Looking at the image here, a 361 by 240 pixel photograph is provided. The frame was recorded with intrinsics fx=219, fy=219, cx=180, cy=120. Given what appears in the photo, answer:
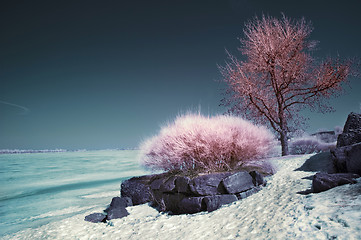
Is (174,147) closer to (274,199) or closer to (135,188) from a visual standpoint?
(135,188)

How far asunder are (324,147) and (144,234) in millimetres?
11836

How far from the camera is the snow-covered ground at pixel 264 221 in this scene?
2.03m

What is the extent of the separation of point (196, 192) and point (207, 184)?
273 millimetres

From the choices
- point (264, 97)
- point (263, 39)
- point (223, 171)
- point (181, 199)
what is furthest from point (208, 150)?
point (263, 39)

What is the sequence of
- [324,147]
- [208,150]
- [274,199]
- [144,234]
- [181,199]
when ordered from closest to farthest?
[274,199] → [144,234] → [181,199] → [208,150] → [324,147]

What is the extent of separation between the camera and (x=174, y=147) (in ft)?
16.8

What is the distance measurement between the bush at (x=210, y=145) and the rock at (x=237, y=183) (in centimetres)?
50

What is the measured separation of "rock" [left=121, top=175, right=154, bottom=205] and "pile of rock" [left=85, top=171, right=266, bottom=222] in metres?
0.17

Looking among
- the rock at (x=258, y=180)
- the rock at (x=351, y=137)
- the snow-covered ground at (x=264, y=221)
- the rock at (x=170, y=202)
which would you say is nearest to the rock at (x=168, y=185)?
the rock at (x=170, y=202)

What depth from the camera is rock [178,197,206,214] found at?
165 inches

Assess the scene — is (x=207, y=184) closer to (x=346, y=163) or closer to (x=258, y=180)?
(x=258, y=180)

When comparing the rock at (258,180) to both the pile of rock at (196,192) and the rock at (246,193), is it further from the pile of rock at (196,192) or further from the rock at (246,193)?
the rock at (246,193)

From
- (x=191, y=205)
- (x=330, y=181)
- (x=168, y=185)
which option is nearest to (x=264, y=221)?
(x=330, y=181)

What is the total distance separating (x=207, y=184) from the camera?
174 inches
